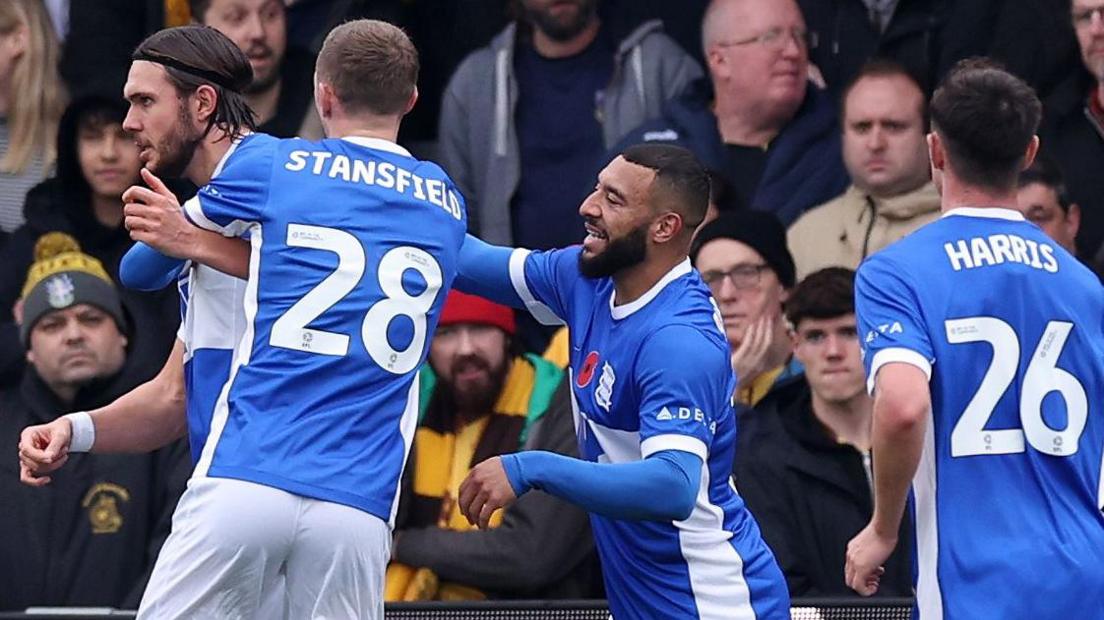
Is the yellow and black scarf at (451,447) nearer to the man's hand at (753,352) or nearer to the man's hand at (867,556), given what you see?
the man's hand at (753,352)

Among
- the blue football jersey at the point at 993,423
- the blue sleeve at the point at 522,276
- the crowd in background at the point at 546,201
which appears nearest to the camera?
the blue football jersey at the point at 993,423

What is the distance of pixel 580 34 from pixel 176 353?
128 inches

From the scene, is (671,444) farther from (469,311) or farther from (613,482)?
(469,311)

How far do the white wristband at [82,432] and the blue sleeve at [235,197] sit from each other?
2.47 feet

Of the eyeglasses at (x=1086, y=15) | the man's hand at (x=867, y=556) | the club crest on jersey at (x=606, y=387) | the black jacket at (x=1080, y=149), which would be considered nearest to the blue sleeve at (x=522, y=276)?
the club crest on jersey at (x=606, y=387)

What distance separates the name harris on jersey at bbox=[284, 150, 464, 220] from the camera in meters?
5.43

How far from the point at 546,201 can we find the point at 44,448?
3.31 meters

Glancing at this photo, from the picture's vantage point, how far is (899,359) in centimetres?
507

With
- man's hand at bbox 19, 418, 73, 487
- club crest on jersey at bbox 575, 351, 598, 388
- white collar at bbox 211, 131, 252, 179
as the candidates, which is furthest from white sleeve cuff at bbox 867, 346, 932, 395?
man's hand at bbox 19, 418, 73, 487

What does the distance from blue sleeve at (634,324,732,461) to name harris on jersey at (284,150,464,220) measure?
25.6 inches

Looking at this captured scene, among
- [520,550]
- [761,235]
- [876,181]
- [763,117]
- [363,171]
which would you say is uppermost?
[763,117]

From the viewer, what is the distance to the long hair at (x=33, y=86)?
8.73 metres

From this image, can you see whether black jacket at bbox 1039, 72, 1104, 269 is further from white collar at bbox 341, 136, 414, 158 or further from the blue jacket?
white collar at bbox 341, 136, 414, 158

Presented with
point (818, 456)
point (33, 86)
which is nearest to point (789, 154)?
point (818, 456)
